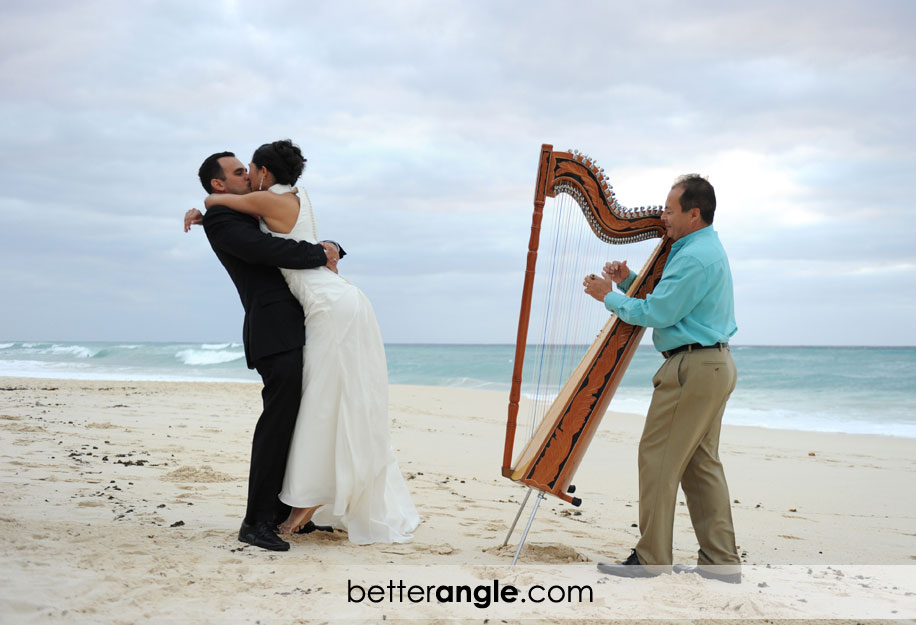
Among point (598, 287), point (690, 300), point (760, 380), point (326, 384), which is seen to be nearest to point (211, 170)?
point (326, 384)

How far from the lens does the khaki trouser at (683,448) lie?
297 cm

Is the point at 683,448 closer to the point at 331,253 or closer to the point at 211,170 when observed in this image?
the point at 331,253

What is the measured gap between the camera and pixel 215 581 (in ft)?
8.75

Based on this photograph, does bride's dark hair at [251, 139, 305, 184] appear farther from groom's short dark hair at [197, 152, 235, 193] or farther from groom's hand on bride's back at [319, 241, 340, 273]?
groom's hand on bride's back at [319, 241, 340, 273]

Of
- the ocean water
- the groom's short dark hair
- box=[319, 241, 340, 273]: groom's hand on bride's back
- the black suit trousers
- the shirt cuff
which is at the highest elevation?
the groom's short dark hair

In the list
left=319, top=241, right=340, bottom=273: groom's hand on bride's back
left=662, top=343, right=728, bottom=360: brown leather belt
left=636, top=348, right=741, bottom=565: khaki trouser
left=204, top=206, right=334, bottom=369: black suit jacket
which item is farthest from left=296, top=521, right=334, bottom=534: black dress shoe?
left=662, top=343, right=728, bottom=360: brown leather belt

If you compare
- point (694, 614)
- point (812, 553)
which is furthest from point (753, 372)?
point (694, 614)

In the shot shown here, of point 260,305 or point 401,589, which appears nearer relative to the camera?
point 401,589

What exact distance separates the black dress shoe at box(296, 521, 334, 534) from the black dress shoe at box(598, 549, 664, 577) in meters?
1.37

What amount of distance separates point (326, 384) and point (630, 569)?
159cm

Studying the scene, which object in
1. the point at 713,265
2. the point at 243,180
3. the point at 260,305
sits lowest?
the point at 260,305

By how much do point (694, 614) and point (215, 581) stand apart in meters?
1.77

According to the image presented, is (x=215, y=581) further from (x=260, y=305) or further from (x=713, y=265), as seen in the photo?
(x=713, y=265)

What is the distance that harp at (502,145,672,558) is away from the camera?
10.1 feet
